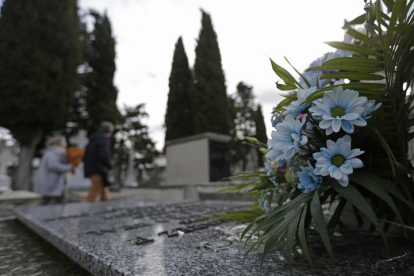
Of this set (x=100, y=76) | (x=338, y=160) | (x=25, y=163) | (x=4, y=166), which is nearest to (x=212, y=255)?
(x=338, y=160)

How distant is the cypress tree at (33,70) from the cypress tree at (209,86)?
26.6 feet

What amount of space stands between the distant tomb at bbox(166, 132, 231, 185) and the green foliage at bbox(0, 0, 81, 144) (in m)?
9.26

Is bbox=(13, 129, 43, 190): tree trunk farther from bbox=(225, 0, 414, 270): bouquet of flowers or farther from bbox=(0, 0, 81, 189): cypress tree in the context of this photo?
bbox=(225, 0, 414, 270): bouquet of flowers

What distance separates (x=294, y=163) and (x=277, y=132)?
0.74ft

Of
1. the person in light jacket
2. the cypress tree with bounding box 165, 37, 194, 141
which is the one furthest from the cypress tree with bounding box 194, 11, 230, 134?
the person in light jacket

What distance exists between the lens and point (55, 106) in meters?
12.8

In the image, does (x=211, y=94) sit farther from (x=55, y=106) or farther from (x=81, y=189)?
(x=55, y=106)

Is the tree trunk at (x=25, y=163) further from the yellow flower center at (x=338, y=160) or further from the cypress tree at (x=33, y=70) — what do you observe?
the yellow flower center at (x=338, y=160)

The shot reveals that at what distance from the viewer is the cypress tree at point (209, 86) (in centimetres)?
818

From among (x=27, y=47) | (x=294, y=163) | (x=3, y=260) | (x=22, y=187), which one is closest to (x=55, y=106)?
(x=27, y=47)

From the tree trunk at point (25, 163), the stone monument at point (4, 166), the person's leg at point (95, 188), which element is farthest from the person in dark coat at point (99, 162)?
the tree trunk at point (25, 163)

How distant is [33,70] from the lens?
12.2m

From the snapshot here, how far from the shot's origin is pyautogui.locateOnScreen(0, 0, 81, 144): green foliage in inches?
472

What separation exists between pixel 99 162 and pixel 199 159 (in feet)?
6.85
